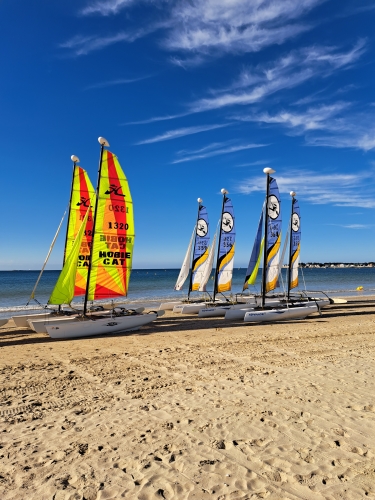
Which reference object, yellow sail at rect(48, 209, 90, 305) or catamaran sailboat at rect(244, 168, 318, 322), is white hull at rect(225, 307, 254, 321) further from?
yellow sail at rect(48, 209, 90, 305)

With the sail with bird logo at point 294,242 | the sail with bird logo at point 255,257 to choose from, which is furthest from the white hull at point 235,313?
the sail with bird logo at point 294,242

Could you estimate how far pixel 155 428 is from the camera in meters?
4.90

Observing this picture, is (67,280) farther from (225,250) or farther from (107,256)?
(225,250)

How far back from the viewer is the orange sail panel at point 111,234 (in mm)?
12844

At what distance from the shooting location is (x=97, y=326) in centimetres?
1248

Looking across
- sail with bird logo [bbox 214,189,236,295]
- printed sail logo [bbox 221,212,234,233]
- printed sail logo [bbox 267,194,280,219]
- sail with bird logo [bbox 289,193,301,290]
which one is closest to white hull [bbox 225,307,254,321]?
sail with bird logo [bbox 214,189,236,295]

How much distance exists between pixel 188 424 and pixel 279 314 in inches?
447

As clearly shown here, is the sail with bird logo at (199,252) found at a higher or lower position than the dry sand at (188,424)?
higher

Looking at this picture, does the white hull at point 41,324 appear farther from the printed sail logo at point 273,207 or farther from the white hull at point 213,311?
the printed sail logo at point 273,207

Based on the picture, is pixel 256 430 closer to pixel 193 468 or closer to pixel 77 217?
pixel 193 468

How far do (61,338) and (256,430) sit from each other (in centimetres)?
877

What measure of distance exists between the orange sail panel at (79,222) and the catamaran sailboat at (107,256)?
2.05 m

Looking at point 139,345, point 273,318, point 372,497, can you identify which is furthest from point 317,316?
point 372,497

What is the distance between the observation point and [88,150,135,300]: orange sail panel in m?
12.8
